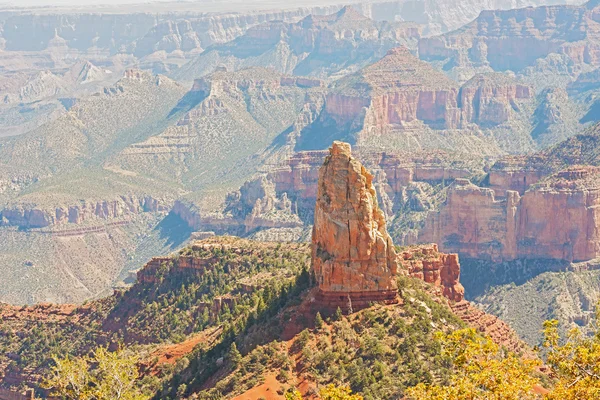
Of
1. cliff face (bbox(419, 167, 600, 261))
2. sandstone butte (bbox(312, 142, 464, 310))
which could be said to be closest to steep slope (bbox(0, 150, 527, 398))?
sandstone butte (bbox(312, 142, 464, 310))

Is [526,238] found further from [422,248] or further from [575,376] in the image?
[575,376]

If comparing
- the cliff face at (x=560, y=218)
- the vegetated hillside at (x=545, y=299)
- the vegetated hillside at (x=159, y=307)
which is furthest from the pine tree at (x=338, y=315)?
the cliff face at (x=560, y=218)

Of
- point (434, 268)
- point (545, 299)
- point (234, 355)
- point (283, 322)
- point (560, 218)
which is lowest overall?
point (545, 299)

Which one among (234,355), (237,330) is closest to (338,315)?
(234,355)

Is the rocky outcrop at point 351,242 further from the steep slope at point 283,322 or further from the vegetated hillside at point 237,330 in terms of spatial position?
the vegetated hillside at point 237,330

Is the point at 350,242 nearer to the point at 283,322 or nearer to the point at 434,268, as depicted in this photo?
the point at 283,322

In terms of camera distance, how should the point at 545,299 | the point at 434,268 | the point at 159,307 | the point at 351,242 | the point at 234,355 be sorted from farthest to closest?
the point at 545,299
the point at 159,307
the point at 434,268
the point at 234,355
the point at 351,242
